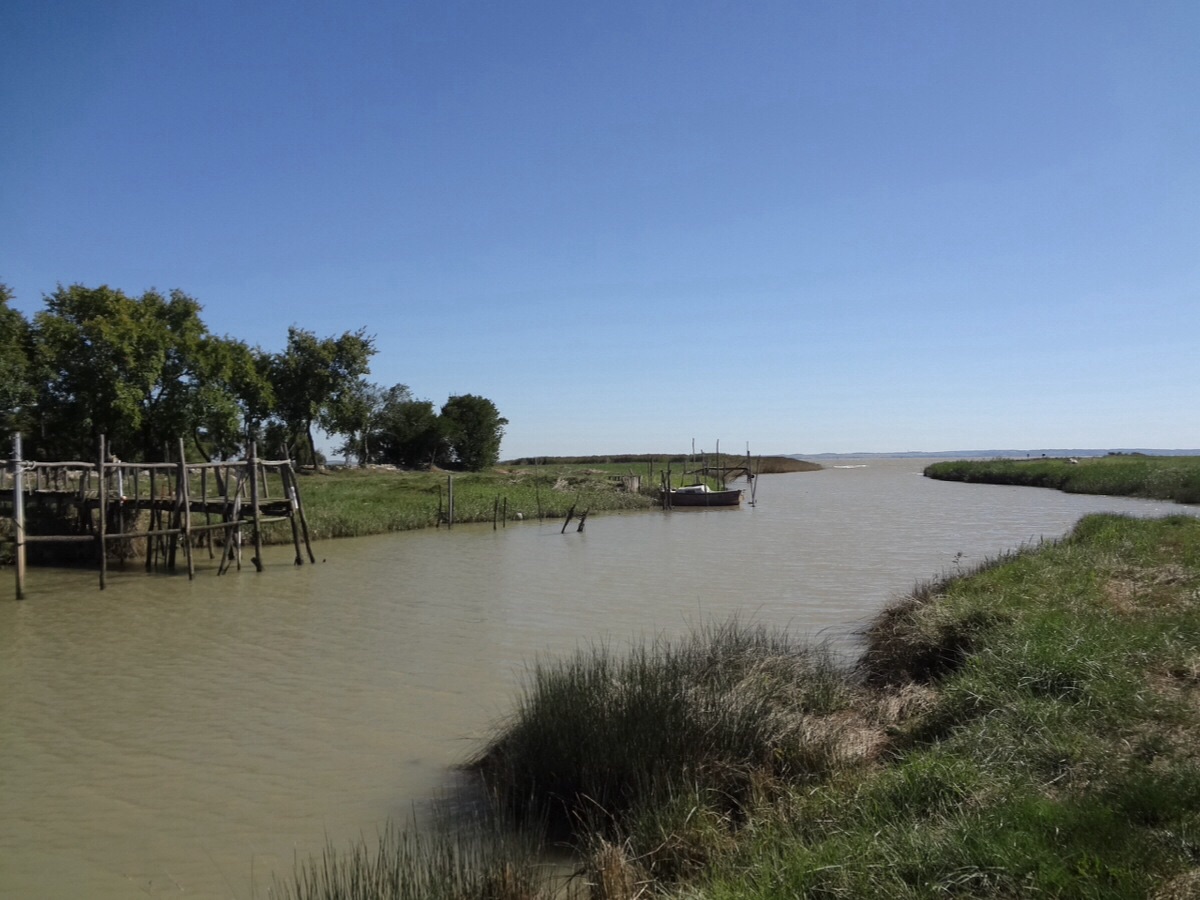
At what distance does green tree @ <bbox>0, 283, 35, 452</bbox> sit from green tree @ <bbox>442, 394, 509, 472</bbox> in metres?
34.1

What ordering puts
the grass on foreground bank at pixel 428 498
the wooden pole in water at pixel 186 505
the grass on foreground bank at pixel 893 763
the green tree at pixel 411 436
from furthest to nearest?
the green tree at pixel 411 436
the grass on foreground bank at pixel 428 498
the wooden pole in water at pixel 186 505
the grass on foreground bank at pixel 893 763

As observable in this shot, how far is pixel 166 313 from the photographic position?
36.5 metres

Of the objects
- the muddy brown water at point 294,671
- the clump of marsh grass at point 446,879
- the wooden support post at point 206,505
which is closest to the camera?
the clump of marsh grass at point 446,879

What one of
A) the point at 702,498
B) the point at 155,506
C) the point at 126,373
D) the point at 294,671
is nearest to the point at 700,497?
the point at 702,498

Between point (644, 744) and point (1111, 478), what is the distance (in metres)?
53.6

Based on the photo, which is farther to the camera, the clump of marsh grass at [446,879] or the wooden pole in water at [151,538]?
the wooden pole in water at [151,538]

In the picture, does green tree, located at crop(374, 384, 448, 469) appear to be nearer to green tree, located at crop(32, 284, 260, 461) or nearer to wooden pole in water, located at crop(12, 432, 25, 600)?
green tree, located at crop(32, 284, 260, 461)

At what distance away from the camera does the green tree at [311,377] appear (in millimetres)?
48062

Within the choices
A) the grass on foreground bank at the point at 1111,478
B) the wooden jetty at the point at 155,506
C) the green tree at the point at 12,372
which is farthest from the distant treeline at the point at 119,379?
the grass on foreground bank at the point at 1111,478

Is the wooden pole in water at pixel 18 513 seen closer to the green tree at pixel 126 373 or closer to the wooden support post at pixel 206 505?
the wooden support post at pixel 206 505

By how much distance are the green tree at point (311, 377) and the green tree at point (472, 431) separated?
1415 cm

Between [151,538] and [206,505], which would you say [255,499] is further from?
[151,538]

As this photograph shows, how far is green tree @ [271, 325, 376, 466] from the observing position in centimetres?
4806

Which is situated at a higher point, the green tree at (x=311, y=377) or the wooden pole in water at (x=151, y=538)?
the green tree at (x=311, y=377)
